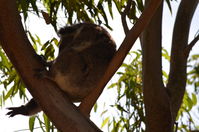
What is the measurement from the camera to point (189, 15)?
2.79 meters

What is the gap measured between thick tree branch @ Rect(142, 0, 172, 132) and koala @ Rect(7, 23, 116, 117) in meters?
0.28

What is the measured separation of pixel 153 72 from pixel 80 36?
1.82 ft

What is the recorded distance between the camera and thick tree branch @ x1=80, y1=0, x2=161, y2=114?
1.97 meters

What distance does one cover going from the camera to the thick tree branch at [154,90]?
7.56ft

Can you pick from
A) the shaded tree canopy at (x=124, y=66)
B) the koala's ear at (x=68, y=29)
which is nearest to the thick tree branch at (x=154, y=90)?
the shaded tree canopy at (x=124, y=66)

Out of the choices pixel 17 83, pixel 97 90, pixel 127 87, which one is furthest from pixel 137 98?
pixel 97 90

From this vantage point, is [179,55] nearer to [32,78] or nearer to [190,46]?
[190,46]

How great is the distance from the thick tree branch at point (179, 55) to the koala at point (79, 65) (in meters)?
0.37

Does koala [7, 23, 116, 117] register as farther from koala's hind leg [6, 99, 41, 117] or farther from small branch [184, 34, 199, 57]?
small branch [184, 34, 199, 57]

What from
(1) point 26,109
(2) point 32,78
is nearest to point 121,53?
(2) point 32,78

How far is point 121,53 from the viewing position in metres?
1.96

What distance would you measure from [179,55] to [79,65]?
1.91 ft

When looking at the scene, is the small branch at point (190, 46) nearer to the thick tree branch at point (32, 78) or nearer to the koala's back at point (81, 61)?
the koala's back at point (81, 61)

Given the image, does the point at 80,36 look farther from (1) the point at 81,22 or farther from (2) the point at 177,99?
(2) the point at 177,99
